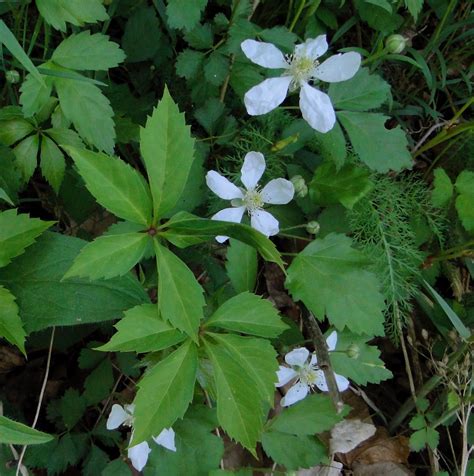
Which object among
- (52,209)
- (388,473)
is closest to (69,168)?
(52,209)

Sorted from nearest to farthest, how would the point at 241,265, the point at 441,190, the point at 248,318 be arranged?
the point at 248,318 → the point at 241,265 → the point at 441,190

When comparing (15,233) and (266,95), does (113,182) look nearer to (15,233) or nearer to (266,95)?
(15,233)

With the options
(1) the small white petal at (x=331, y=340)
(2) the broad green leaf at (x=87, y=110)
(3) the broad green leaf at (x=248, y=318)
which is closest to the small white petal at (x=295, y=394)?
(1) the small white petal at (x=331, y=340)

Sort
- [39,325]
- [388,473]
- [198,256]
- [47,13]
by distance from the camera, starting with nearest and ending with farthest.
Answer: [39,325]
[47,13]
[198,256]
[388,473]

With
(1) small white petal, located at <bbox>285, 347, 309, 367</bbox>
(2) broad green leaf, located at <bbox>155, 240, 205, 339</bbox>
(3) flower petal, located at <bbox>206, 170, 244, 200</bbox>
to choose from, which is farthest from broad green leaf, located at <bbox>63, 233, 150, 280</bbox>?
(1) small white petal, located at <bbox>285, 347, 309, 367</bbox>

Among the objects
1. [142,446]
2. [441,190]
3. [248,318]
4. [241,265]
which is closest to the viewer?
[248,318]

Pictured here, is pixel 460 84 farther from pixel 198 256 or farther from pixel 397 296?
pixel 198 256

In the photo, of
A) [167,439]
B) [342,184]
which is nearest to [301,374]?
[167,439]
